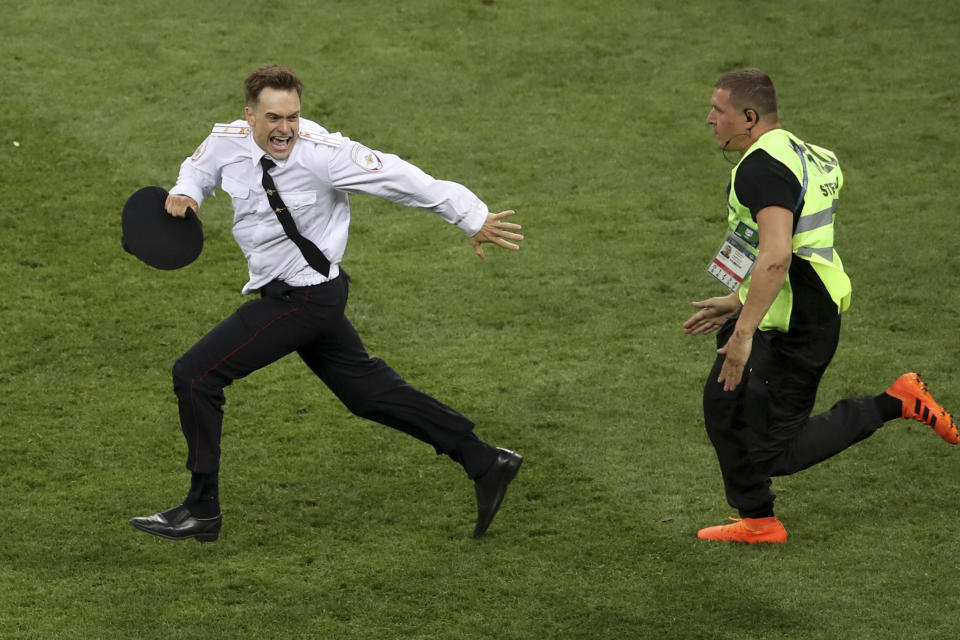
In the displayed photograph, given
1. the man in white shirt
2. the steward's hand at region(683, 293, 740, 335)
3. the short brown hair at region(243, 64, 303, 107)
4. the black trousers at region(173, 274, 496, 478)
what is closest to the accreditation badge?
the steward's hand at region(683, 293, 740, 335)

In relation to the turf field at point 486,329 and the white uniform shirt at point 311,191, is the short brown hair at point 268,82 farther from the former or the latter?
the turf field at point 486,329

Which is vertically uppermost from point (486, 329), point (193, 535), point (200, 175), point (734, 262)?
point (200, 175)

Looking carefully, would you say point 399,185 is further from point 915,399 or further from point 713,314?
point 915,399

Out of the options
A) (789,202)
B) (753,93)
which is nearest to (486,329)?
(753,93)

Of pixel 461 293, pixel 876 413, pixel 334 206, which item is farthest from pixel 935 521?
pixel 461 293

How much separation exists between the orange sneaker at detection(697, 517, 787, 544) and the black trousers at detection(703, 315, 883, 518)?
0.05m

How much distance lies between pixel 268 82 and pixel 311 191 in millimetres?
427

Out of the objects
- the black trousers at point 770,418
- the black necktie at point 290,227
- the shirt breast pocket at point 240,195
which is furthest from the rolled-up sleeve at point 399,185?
the black trousers at point 770,418

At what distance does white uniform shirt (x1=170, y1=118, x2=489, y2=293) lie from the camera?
5031mm

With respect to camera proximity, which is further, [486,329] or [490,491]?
[486,329]

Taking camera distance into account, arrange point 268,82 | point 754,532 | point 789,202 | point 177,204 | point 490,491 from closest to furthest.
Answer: point 789,202 < point 268,82 < point 177,204 < point 754,532 < point 490,491

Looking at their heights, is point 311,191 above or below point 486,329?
above

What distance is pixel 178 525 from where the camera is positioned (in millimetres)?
5234

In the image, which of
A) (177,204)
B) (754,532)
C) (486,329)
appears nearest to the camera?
(177,204)
